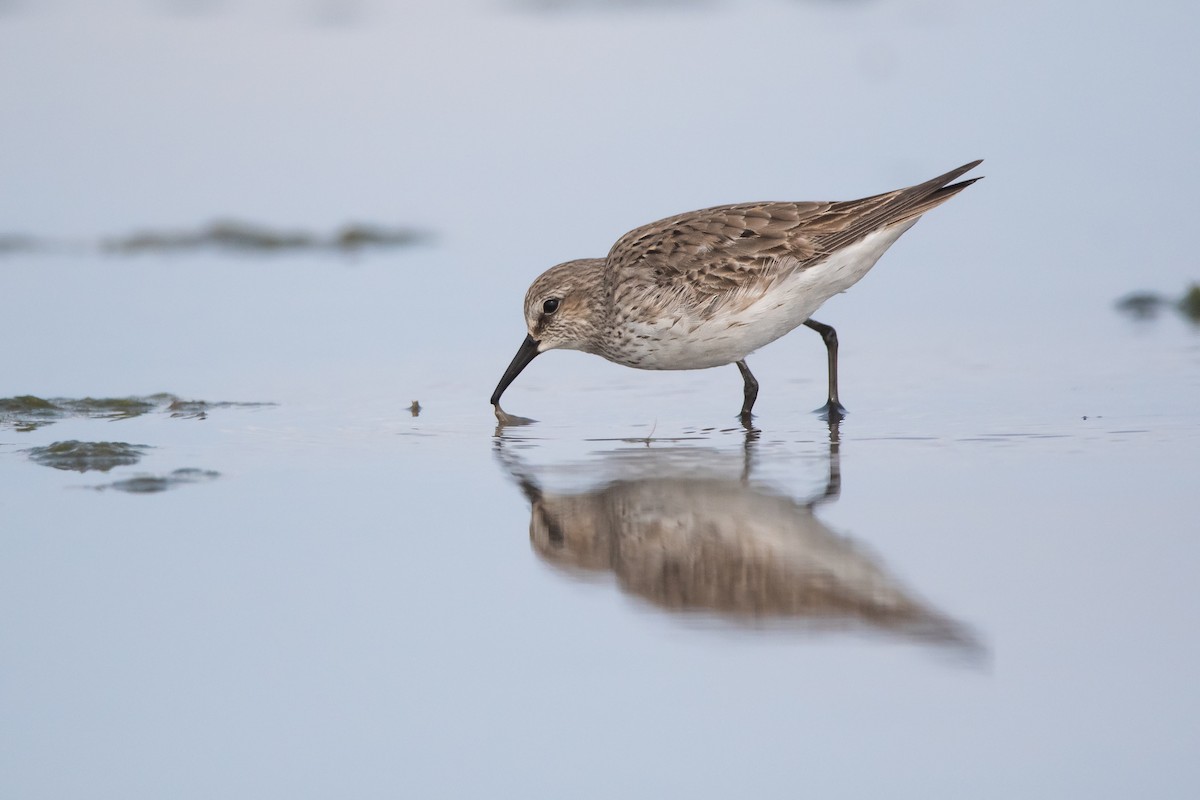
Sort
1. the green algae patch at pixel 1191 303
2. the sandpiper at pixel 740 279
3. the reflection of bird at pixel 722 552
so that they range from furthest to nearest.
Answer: the green algae patch at pixel 1191 303, the sandpiper at pixel 740 279, the reflection of bird at pixel 722 552

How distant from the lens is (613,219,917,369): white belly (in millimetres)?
8367

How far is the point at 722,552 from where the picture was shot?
219 inches

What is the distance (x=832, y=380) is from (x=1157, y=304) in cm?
324

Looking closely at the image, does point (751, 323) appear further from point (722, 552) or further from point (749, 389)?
point (722, 552)

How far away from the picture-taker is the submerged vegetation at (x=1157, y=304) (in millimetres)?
10305

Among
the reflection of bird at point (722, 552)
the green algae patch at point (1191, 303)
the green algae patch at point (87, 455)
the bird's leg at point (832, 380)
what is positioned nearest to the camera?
the reflection of bird at point (722, 552)

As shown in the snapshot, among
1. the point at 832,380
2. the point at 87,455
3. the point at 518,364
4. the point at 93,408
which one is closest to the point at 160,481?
the point at 87,455

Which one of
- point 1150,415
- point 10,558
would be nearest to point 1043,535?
point 1150,415

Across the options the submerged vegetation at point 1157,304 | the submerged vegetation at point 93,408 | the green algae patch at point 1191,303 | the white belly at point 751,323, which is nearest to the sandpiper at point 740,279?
the white belly at point 751,323

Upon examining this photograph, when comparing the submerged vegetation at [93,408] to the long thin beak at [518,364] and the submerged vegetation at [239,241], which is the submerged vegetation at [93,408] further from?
the submerged vegetation at [239,241]

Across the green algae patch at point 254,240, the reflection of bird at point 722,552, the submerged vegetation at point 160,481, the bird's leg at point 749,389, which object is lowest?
the reflection of bird at point 722,552

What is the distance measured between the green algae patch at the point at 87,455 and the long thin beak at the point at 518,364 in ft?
6.39

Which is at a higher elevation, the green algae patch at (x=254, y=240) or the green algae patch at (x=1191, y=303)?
the green algae patch at (x=254, y=240)

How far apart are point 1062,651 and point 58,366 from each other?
698 centimetres
